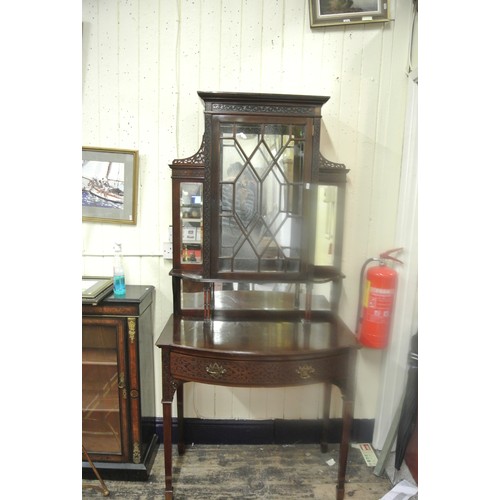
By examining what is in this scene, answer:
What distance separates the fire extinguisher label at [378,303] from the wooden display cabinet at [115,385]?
804mm

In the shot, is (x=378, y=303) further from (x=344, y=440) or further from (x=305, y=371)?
(x=344, y=440)

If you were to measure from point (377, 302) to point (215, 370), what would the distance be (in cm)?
58

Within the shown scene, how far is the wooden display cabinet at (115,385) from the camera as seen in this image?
1.13 m

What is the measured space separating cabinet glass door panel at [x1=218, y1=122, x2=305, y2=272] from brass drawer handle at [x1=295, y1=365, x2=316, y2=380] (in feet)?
1.03

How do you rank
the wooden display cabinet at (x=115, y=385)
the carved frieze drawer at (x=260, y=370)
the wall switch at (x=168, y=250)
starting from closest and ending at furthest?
the carved frieze drawer at (x=260, y=370) → the wooden display cabinet at (x=115, y=385) → the wall switch at (x=168, y=250)

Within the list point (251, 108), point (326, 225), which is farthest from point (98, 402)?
point (251, 108)

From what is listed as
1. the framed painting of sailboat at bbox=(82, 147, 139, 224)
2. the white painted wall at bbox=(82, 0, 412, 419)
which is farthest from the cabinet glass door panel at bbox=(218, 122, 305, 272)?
the framed painting of sailboat at bbox=(82, 147, 139, 224)

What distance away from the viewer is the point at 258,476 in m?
1.23

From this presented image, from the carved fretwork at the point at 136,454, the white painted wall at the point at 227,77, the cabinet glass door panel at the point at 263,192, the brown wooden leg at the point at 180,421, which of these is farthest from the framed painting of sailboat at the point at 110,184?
the carved fretwork at the point at 136,454

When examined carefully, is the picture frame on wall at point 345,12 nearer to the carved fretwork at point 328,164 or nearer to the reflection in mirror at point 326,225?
the carved fretwork at point 328,164
